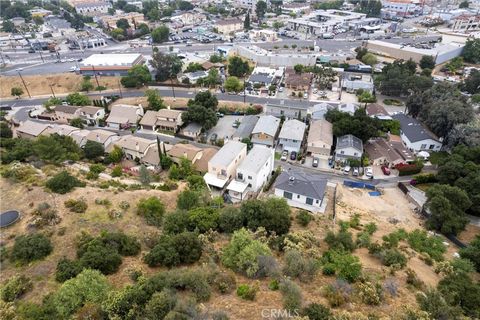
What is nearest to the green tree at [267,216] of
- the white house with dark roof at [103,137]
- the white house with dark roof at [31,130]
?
the white house with dark roof at [103,137]

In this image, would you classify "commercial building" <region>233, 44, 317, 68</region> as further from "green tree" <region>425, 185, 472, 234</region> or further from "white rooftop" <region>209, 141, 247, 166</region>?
"green tree" <region>425, 185, 472, 234</region>

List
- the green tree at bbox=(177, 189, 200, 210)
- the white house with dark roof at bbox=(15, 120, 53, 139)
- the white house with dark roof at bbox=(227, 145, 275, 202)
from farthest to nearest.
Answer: the white house with dark roof at bbox=(15, 120, 53, 139) → the white house with dark roof at bbox=(227, 145, 275, 202) → the green tree at bbox=(177, 189, 200, 210)

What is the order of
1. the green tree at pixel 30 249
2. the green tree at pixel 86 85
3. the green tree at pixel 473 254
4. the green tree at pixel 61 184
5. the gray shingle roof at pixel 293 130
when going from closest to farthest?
the green tree at pixel 30 249 → the green tree at pixel 473 254 → the green tree at pixel 61 184 → the gray shingle roof at pixel 293 130 → the green tree at pixel 86 85

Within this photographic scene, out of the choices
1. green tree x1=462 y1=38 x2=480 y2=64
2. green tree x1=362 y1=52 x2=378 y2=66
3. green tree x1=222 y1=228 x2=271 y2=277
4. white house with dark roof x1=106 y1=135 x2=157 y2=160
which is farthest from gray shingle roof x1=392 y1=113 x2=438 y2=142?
green tree x1=462 y1=38 x2=480 y2=64

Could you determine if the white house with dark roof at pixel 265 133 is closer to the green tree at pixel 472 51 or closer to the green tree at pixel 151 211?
the green tree at pixel 151 211

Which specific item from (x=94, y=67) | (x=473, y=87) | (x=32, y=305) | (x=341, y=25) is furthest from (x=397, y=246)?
(x=341, y=25)

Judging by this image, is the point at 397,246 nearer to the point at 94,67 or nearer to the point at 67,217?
the point at 67,217

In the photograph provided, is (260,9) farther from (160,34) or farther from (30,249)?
(30,249)

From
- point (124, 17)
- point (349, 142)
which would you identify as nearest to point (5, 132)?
point (349, 142)
